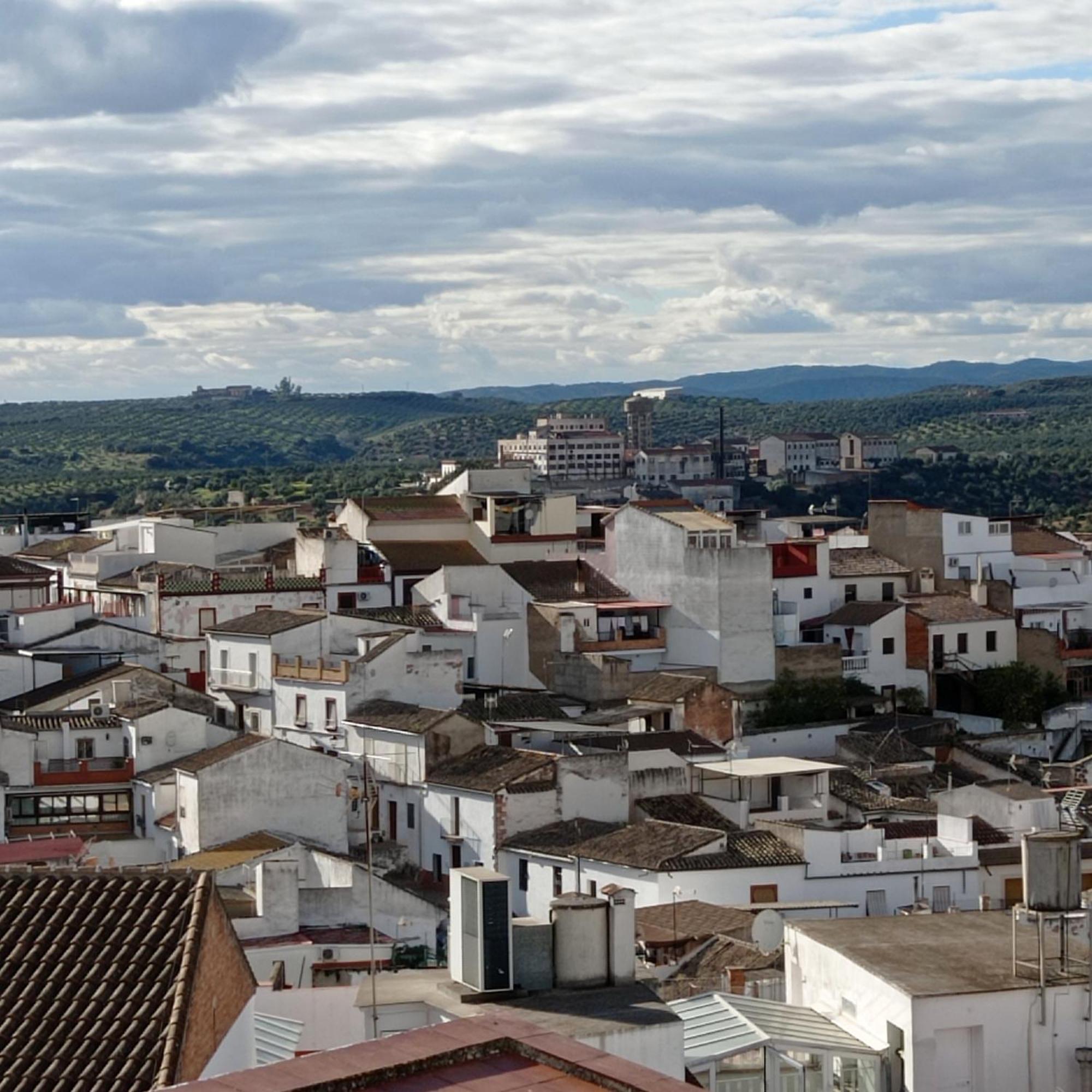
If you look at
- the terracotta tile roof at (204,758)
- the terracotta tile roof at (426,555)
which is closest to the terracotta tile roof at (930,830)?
the terracotta tile roof at (204,758)

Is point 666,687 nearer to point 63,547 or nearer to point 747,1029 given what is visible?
point 63,547

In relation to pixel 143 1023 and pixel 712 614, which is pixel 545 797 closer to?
pixel 712 614

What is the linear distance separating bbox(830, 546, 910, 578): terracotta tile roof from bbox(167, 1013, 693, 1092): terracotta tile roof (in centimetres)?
5441

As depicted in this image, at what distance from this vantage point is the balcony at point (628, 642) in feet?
203

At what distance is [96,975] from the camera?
51.5ft

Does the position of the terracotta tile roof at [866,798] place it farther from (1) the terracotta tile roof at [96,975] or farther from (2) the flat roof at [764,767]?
(1) the terracotta tile roof at [96,975]

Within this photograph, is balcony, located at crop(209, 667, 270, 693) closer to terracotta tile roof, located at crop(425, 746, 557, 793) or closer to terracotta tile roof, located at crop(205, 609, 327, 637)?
terracotta tile roof, located at crop(205, 609, 327, 637)

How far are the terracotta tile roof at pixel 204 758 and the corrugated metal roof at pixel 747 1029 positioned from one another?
24.2 meters

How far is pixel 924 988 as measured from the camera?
75.7ft

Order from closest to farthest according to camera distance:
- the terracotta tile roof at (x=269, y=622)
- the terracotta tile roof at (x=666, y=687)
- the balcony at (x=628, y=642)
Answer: the terracotta tile roof at (x=666, y=687), the terracotta tile roof at (x=269, y=622), the balcony at (x=628, y=642)

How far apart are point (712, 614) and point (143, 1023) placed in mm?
47487

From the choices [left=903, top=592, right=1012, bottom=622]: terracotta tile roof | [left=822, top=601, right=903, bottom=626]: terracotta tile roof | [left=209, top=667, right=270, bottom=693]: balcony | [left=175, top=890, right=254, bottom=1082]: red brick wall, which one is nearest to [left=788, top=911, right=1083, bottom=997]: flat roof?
[left=175, top=890, right=254, bottom=1082]: red brick wall

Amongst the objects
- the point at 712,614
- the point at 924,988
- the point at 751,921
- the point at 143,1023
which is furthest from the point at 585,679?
the point at 143,1023

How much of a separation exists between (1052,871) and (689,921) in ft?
49.1
